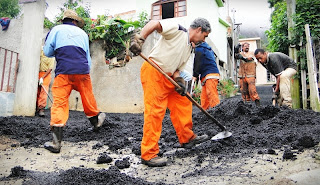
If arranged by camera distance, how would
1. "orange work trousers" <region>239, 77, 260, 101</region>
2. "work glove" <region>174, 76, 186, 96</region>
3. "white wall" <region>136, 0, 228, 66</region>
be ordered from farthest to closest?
1. "white wall" <region>136, 0, 228, 66</region>
2. "orange work trousers" <region>239, 77, 260, 101</region>
3. "work glove" <region>174, 76, 186, 96</region>

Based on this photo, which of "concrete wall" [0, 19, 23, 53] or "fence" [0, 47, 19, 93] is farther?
"concrete wall" [0, 19, 23, 53]

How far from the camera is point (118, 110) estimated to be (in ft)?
24.2

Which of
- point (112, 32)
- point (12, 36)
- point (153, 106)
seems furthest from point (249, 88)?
point (12, 36)

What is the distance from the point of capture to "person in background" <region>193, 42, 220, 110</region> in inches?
193

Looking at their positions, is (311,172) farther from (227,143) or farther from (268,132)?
(268,132)

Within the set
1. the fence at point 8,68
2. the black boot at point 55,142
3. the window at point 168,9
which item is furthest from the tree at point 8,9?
the black boot at point 55,142

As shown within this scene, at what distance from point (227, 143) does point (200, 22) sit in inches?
57.1

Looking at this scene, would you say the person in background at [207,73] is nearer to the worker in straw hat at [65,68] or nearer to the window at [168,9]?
the worker in straw hat at [65,68]

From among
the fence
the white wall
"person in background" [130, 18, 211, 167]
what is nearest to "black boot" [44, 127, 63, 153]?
"person in background" [130, 18, 211, 167]

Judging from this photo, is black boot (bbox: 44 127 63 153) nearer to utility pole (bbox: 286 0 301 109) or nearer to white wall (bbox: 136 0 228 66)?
utility pole (bbox: 286 0 301 109)

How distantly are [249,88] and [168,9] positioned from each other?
962 cm

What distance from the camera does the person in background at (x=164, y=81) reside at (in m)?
2.76

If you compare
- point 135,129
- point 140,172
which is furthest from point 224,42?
point 140,172

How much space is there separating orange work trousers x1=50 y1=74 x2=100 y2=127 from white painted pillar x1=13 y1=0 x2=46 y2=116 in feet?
7.46
